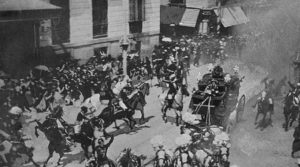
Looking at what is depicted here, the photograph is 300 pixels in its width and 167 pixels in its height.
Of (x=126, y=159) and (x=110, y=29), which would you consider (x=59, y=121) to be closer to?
(x=126, y=159)

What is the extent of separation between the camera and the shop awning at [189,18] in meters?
31.4

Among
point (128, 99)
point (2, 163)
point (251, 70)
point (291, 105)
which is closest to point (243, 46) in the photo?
point (251, 70)

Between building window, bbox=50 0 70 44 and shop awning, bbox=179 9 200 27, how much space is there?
39.2ft

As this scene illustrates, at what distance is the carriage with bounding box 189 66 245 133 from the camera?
13.3 meters

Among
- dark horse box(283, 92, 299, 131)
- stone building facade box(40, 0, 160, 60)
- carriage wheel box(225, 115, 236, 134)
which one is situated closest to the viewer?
carriage wheel box(225, 115, 236, 134)

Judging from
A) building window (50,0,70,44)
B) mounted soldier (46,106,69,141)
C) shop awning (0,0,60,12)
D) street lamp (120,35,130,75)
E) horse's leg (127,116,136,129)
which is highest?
shop awning (0,0,60,12)

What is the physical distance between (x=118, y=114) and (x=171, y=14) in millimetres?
19153

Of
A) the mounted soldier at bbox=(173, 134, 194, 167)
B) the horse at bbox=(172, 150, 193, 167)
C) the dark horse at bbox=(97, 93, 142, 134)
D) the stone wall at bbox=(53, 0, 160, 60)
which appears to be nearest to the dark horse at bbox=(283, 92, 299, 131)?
the dark horse at bbox=(97, 93, 142, 134)

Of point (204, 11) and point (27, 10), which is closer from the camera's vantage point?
point (27, 10)

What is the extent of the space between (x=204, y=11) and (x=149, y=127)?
18.9 m

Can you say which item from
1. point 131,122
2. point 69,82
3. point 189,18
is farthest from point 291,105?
point 189,18

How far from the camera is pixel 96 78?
674 inches

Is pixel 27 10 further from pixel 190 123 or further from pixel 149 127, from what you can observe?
pixel 190 123

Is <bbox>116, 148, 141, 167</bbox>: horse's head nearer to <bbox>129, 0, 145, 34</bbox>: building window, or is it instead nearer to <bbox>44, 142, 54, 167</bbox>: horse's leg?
<bbox>44, 142, 54, 167</bbox>: horse's leg
